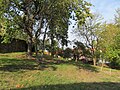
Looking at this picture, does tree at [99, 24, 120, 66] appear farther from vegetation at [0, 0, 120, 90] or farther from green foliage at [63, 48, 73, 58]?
green foliage at [63, 48, 73, 58]

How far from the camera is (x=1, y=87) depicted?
10719 millimetres

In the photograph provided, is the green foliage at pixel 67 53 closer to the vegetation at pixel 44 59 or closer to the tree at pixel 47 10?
the vegetation at pixel 44 59

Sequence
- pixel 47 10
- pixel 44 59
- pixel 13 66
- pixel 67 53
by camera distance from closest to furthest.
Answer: pixel 13 66, pixel 47 10, pixel 44 59, pixel 67 53

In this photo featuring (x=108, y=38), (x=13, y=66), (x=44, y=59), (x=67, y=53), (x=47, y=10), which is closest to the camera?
(x=13, y=66)

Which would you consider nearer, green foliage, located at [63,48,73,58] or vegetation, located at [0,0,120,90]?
vegetation, located at [0,0,120,90]

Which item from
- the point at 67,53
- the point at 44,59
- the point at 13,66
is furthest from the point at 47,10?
the point at 67,53

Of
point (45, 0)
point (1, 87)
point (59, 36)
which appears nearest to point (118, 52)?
point (59, 36)

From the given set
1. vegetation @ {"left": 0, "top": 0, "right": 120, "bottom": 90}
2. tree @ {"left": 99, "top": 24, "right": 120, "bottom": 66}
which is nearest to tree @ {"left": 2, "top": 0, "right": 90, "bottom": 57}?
vegetation @ {"left": 0, "top": 0, "right": 120, "bottom": 90}

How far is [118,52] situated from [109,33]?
12.1 meters

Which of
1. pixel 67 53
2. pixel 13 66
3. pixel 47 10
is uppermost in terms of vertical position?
pixel 47 10

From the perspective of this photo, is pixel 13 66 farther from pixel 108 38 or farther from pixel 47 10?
pixel 108 38

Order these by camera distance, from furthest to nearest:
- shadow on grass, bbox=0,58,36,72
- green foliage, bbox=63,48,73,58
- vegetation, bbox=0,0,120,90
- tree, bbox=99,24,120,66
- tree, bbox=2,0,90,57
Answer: green foliage, bbox=63,48,73,58 < tree, bbox=99,24,120,66 < tree, bbox=2,0,90,57 < shadow on grass, bbox=0,58,36,72 < vegetation, bbox=0,0,120,90

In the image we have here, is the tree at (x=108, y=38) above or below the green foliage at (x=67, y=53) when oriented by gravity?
above

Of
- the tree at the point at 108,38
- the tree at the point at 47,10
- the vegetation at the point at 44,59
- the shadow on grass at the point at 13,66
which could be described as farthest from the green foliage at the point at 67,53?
the shadow on grass at the point at 13,66
